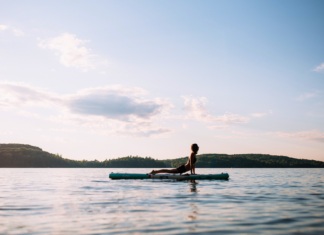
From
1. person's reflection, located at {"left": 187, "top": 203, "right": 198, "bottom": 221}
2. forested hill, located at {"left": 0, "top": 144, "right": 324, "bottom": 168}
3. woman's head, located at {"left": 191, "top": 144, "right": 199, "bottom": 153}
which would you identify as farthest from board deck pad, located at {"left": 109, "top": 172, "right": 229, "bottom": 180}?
forested hill, located at {"left": 0, "top": 144, "right": 324, "bottom": 168}

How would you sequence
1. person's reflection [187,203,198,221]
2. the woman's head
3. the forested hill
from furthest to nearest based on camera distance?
the forested hill
the woman's head
person's reflection [187,203,198,221]

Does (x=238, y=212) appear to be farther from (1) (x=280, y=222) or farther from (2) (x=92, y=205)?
(2) (x=92, y=205)

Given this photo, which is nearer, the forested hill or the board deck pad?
the board deck pad

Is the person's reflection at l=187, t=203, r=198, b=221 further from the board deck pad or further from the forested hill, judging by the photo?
the forested hill

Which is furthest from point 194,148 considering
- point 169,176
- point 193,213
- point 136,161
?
point 136,161

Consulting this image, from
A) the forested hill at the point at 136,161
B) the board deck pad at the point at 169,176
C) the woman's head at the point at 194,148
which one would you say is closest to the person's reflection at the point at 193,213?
the woman's head at the point at 194,148

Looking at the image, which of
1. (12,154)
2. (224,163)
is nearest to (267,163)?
(224,163)

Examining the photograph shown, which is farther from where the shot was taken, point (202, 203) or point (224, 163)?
point (224, 163)

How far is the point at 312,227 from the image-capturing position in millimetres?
6297

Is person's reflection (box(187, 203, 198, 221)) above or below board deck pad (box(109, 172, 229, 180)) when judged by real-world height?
below

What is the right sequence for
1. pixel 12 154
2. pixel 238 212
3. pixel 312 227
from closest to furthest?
pixel 312 227, pixel 238 212, pixel 12 154

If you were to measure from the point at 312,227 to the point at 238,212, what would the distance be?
220 centimetres

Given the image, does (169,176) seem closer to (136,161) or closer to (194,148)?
(194,148)

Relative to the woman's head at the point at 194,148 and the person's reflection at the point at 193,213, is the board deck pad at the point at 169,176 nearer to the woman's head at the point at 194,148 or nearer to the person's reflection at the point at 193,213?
the woman's head at the point at 194,148
